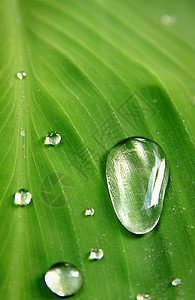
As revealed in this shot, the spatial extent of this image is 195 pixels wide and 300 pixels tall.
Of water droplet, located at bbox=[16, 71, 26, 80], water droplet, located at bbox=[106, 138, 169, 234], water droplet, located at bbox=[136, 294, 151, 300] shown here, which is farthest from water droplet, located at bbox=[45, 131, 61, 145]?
water droplet, located at bbox=[136, 294, 151, 300]

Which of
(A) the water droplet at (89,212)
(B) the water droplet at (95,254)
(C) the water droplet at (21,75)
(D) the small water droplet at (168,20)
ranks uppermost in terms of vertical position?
(D) the small water droplet at (168,20)

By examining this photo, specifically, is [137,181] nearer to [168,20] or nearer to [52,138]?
[52,138]

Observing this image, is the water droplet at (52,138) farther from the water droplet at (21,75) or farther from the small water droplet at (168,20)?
the small water droplet at (168,20)

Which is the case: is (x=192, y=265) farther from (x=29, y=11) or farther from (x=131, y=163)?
(x=29, y=11)

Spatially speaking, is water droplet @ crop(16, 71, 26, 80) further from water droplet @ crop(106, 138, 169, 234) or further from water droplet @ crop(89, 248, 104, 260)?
water droplet @ crop(89, 248, 104, 260)

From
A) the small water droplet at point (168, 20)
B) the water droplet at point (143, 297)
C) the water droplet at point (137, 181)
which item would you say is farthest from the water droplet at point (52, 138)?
the small water droplet at point (168, 20)

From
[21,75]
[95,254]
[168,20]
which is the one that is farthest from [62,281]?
[168,20]

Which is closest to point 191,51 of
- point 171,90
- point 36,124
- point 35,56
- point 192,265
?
point 171,90
